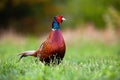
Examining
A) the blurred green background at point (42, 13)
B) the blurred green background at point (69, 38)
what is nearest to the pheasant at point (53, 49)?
the blurred green background at point (69, 38)

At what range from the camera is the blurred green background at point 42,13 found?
31516 millimetres

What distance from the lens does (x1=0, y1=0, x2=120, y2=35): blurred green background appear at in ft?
103

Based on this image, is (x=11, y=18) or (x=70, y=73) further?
(x=11, y=18)

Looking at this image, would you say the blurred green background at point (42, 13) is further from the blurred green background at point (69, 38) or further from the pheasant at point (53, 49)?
the pheasant at point (53, 49)

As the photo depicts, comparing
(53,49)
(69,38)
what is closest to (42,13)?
(69,38)

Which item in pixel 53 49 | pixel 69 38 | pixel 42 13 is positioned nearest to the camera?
pixel 53 49

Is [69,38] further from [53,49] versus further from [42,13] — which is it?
[53,49]

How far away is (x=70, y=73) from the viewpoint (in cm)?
865

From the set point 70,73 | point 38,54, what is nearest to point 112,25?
point 38,54

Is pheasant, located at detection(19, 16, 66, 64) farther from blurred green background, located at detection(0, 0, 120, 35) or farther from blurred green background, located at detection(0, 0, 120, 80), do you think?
blurred green background, located at detection(0, 0, 120, 35)

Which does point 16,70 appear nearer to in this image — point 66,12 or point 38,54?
point 38,54

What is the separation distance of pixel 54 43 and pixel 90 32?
14.8 metres

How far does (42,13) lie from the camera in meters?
34.5

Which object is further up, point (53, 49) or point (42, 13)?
point (42, 13)
